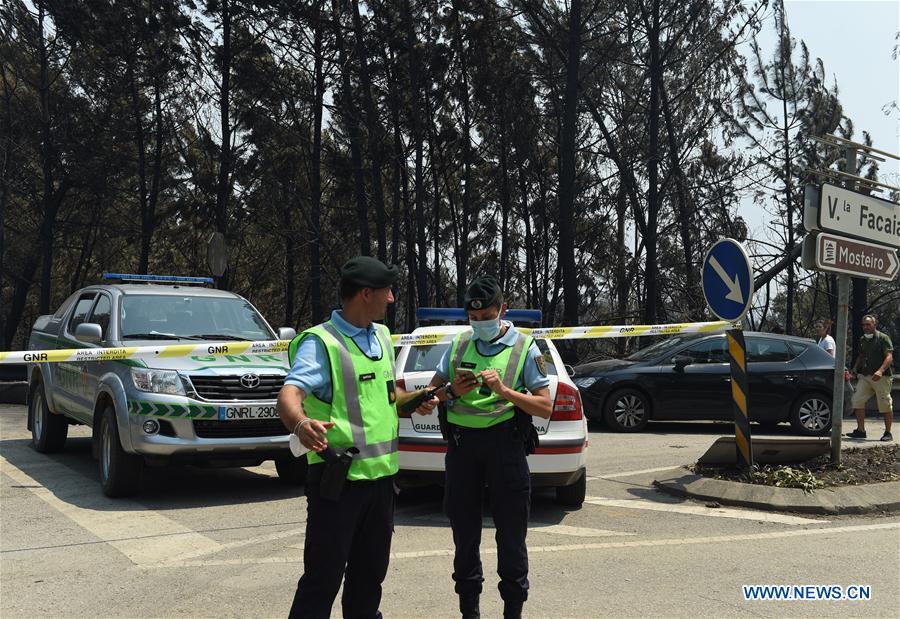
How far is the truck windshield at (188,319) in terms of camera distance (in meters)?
8.79

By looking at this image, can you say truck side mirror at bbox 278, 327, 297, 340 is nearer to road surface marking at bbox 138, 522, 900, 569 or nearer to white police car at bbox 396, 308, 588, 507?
white police car at bbox 396, 308, 588, 507

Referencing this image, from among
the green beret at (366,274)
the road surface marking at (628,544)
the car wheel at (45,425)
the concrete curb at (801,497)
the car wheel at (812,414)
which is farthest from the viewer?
the car wheel at (812,414)

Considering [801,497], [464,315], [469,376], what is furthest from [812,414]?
[469,376]

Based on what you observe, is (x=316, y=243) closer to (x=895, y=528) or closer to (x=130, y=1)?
(x=130, y=1)

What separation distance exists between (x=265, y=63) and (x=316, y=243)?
496 cm

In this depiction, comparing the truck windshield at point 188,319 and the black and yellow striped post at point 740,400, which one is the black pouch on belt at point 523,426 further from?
the truck windshield at point 188,319

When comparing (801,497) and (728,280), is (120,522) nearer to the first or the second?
(801,497)

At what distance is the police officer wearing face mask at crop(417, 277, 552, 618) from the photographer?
437 centimetres

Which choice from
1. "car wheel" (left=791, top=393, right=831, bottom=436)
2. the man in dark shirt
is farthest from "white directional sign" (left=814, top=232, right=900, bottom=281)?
"car wheel" (left=791, top=393, right=831, bottom=436)

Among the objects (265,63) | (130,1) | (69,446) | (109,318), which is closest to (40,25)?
(130,1)

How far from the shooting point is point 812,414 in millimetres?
13680

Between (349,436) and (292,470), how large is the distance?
216 inches

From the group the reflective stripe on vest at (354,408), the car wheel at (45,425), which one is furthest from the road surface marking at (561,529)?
the car wheel at (45,425)

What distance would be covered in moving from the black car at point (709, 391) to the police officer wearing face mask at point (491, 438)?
929cm
